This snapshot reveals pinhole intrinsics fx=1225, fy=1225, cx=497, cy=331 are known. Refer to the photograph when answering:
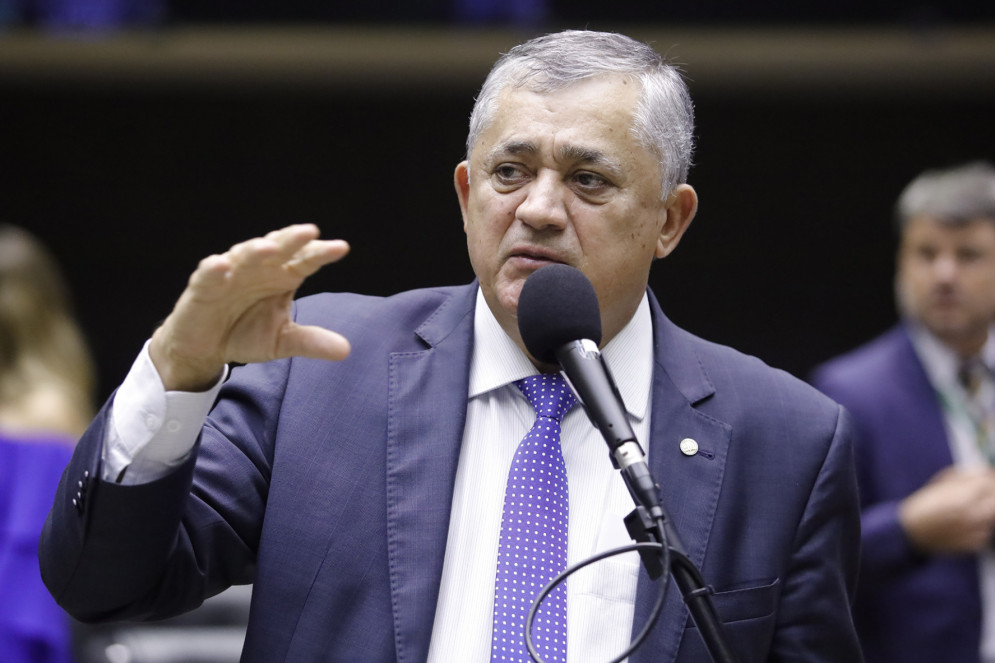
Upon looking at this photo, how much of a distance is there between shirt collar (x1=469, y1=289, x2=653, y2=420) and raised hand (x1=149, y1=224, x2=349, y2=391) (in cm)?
45

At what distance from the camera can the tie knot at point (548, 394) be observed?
2.00 m

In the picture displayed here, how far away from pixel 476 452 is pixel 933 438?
1.88 meters

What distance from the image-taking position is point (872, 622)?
330cm

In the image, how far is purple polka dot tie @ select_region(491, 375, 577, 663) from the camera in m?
1.81

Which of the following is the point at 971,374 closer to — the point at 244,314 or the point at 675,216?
the point at 675,216


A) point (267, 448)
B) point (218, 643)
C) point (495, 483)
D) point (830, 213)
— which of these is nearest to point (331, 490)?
point (267, 448)

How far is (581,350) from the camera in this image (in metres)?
1.57

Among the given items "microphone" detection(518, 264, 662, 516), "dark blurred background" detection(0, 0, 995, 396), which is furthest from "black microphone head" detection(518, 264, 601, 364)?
"dark blurred background" detection(0, 0, 995, 396)

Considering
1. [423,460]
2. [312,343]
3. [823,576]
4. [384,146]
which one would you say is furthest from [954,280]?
[384,146]

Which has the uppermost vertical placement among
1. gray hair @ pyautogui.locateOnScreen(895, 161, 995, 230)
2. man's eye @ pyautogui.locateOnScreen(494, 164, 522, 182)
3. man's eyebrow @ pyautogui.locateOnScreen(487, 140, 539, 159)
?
gray hair @ pyautogui.locateOnScreen(895, 161, 995, 230)

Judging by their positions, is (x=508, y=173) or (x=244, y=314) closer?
(x=244, y=314)

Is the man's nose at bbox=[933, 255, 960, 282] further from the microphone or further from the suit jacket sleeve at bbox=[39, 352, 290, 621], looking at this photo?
the suit jacket sleeve at bbox=[39, 352, 290, 621]

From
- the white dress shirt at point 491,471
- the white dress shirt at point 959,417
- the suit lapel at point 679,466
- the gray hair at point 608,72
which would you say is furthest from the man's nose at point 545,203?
the white dress shirt at point 959,417

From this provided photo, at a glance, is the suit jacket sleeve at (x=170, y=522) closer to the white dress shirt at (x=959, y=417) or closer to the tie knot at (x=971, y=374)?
the white dress shirt at (x=959, y=417)
